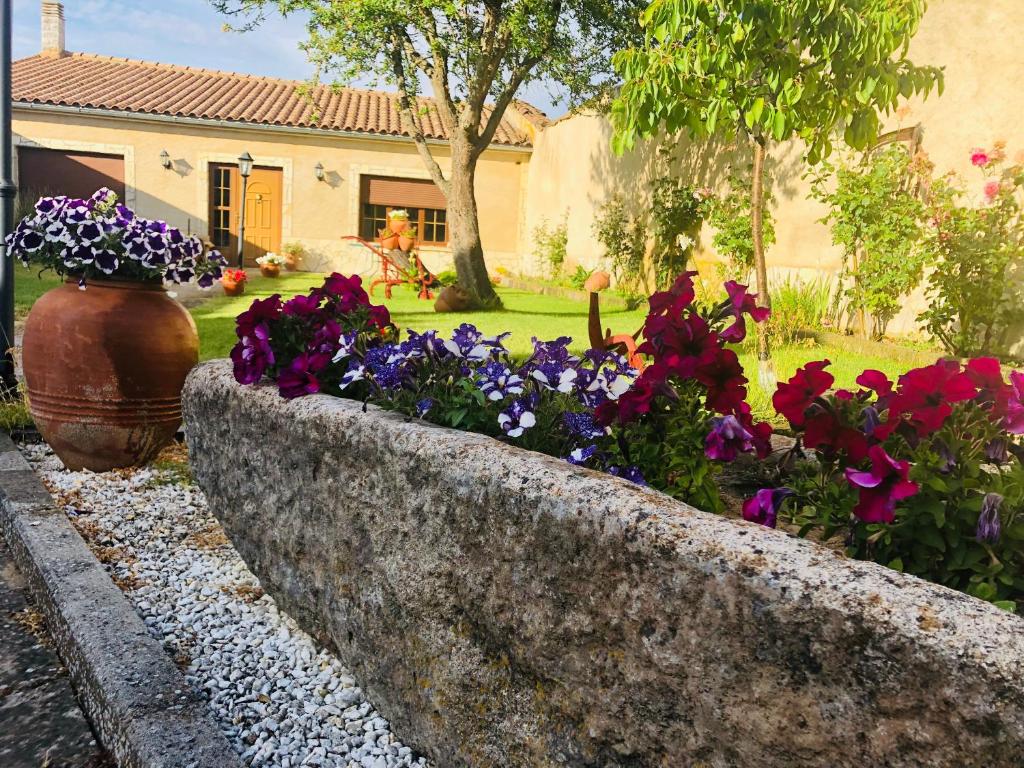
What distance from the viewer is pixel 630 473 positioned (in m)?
1.80

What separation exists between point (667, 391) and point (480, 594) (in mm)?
593

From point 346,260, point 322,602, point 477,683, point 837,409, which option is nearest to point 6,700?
point 322,602

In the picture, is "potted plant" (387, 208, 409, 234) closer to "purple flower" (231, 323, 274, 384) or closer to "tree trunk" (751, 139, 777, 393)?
"tree trunk" (751, 139, 777, 393)

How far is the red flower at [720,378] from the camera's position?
175cm

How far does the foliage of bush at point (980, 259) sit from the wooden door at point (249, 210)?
13925 mm

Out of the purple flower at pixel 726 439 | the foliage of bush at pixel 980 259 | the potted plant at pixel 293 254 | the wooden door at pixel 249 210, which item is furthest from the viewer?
the wooden door at pixel 249 210

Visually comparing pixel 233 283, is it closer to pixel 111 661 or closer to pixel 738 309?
pixel 111 661

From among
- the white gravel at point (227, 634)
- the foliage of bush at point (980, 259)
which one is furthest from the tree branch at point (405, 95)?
the white gravel at point (227, 634)

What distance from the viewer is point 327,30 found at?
11.3 m

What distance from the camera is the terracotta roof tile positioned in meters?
16.7

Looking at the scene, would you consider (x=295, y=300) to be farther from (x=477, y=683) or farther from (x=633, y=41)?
(x=633, y=41)

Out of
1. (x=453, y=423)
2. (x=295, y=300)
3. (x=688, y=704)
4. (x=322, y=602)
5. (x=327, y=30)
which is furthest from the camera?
(x=327, y=30)

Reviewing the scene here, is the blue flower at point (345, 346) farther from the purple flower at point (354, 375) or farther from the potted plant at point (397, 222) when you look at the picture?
the potted plant at point (397, 222)

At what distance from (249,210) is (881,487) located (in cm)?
1766
